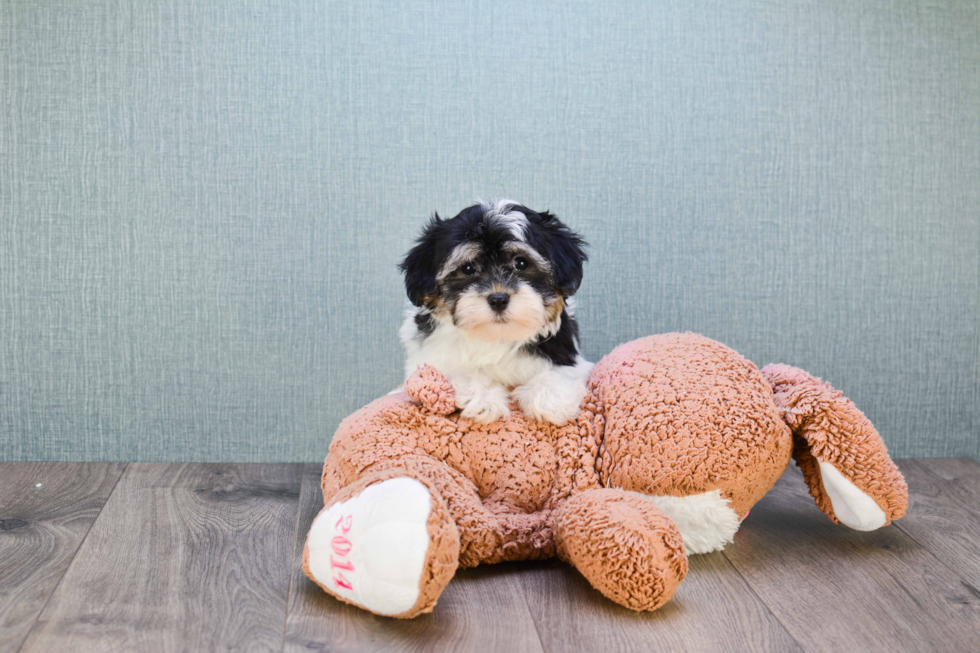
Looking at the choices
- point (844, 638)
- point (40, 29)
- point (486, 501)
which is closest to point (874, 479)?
point (844, 638)

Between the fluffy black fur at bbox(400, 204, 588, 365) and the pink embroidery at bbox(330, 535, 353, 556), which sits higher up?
the fluffy black fur at bbox(400, 204, 588, 365)

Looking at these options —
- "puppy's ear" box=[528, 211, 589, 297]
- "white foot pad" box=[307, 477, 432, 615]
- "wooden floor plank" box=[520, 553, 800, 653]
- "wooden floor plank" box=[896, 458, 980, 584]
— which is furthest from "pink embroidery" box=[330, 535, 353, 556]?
"wooden floor plank" box=[896, 458, 980, 584]

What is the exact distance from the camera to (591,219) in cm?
259

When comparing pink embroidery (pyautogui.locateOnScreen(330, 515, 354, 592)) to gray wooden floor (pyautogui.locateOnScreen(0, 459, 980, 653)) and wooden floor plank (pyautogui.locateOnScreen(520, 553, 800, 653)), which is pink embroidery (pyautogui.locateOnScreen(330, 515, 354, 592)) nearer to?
gray wooden floor (pyautogui.locateOnScreen(0, 459, 980, 653))

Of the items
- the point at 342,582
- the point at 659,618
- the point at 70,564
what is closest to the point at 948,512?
the point at 659,618

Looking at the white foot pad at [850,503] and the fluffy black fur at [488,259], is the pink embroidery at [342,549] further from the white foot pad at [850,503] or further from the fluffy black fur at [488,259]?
the white foot pad at [850,503]

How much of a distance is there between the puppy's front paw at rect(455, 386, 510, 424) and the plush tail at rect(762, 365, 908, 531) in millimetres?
673

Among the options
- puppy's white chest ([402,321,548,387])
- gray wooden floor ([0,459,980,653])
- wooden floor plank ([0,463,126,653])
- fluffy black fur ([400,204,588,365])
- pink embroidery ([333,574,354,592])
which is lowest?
wooden floor plank ([0,463,126,653])

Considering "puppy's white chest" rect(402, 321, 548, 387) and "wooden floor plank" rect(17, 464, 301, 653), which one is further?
"puppy's white chest" rect(402, 321, 548, 387)

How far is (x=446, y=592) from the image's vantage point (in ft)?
5.22

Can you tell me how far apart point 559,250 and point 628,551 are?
72 centimetres

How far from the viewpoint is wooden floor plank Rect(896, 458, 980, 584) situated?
184 cm

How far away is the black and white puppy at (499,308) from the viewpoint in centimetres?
179

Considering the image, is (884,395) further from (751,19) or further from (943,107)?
(751,19)
